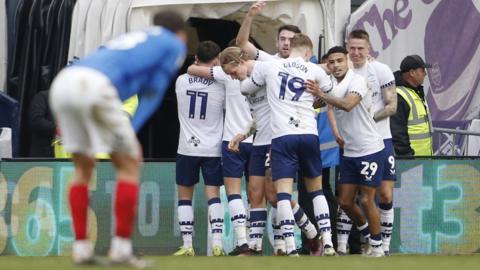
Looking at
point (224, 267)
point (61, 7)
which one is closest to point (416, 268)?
point (224, 267)

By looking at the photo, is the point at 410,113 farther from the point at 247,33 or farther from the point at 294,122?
the point at 294,122

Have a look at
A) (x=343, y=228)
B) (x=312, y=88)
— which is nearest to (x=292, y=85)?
(x=312, y=88)

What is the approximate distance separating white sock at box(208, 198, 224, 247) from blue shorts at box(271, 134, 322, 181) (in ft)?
4.28

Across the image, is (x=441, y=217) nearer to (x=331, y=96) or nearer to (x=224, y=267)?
(x=331, y=96)

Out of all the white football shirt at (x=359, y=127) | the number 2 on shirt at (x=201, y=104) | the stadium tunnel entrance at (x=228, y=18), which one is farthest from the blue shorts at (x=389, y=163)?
the stadium tunnel entrance at (x=228, y=18)

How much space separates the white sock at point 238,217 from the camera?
1435 centimetres

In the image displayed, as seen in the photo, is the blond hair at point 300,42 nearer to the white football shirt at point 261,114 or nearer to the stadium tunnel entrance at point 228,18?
the white football shirt at point 261,114

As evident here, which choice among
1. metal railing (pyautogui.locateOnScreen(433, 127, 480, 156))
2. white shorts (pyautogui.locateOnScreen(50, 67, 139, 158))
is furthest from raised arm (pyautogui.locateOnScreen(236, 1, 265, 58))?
white shorts (pyautogui.locateOnScreen(50, 67, 139, 158))

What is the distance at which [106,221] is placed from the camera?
15.4 m

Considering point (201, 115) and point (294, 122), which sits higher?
point (201, 115)

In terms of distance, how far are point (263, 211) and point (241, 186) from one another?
986mm

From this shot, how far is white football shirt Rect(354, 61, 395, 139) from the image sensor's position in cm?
1418

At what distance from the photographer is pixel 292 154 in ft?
44.0

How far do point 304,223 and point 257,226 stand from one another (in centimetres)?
47
